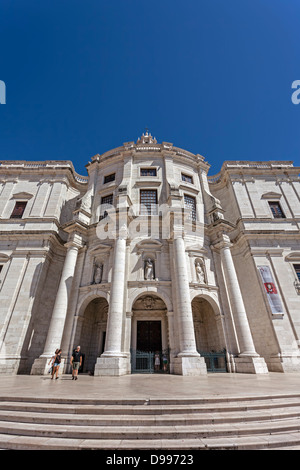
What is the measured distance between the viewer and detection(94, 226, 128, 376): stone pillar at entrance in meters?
11.7

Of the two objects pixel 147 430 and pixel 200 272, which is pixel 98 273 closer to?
pixel 200 272

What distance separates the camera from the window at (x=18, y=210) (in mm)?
21922

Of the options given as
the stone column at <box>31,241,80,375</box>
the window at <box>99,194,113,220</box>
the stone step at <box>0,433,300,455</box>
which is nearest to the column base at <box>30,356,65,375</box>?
the stone column at <box>31,241,80,375</box>

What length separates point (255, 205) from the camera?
22281mm

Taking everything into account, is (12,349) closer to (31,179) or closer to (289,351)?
(31,179)

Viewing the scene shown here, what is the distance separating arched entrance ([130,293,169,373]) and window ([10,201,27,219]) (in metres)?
15.7

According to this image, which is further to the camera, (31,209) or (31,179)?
(31,179)

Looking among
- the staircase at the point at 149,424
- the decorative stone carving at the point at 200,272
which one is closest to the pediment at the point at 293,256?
the decorative stone carving at the point at 200,272

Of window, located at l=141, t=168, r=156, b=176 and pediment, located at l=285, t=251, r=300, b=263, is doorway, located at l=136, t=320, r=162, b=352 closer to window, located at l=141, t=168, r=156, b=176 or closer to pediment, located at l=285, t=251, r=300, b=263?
pediment, located at l=285, t=251, r=300, b=263

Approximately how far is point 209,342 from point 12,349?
15.1 m

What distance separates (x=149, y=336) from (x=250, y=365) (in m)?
7.11

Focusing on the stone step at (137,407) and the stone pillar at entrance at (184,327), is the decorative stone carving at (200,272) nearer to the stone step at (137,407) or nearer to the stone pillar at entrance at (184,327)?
the stone pillar at entrance at (184,327)

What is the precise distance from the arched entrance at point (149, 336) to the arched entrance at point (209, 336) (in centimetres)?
297
